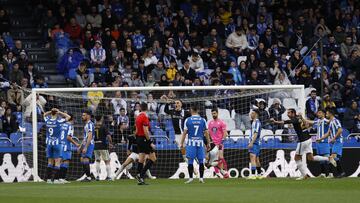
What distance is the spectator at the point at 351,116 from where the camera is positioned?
111 ft

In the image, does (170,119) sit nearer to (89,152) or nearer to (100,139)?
(100,139)

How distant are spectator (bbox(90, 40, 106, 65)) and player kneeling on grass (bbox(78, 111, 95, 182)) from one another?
204 inches

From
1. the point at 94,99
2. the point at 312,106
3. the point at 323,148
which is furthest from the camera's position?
the point at 312,106

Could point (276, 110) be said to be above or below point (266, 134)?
above

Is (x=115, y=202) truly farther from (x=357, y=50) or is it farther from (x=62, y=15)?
(x=357, y=50)

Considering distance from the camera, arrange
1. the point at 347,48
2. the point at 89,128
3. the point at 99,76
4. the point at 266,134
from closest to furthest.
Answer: the point at 89,128 → the point at 266,134 → the point at 99,76 → the point at 347,48

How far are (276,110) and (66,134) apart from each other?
7.20 meters

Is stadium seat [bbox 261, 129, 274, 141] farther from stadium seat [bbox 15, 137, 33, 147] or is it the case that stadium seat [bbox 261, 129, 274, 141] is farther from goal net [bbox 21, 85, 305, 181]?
stadium seat [bbox 15, 137, 33, 147]

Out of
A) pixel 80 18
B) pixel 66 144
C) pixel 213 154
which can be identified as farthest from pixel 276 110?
pixel 80 18

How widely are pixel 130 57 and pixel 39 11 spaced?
156 inches

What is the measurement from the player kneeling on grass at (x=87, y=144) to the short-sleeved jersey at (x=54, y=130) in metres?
1.08

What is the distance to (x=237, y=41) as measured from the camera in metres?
37.3

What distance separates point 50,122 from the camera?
Result: 2859 cm

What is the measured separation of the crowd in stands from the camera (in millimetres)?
34219
